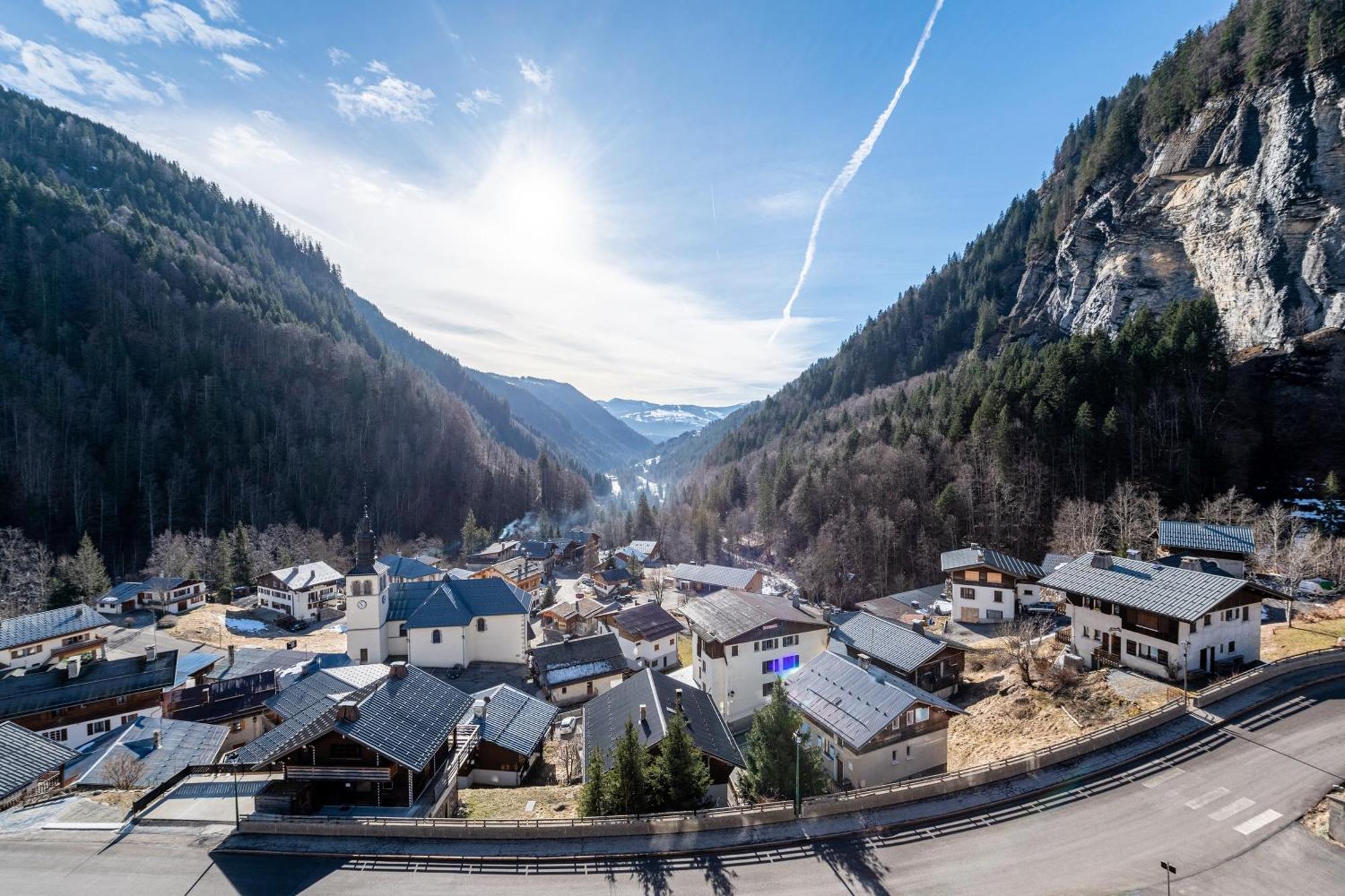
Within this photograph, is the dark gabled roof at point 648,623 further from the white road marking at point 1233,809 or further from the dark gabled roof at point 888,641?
the white road marking at point 1233,809

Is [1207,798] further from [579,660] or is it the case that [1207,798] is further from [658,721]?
[579,660]

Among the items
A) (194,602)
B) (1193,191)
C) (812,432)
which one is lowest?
(194,602)

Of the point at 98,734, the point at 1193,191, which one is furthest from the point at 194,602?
the point at 1193,191

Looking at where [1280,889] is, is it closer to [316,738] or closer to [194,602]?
[316,738]

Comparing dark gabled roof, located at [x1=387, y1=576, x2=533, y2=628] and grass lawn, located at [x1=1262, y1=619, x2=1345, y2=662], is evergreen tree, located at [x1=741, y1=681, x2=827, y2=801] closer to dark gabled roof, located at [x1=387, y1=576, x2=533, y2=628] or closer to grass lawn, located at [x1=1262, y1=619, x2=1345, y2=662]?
grass lawn, located at [x1=1262, y1=619, x2=1345, y2=662]

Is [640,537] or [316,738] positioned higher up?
[316,738]

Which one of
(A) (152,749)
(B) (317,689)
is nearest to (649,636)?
(B) (317,689)

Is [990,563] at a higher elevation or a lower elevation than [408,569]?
higher
